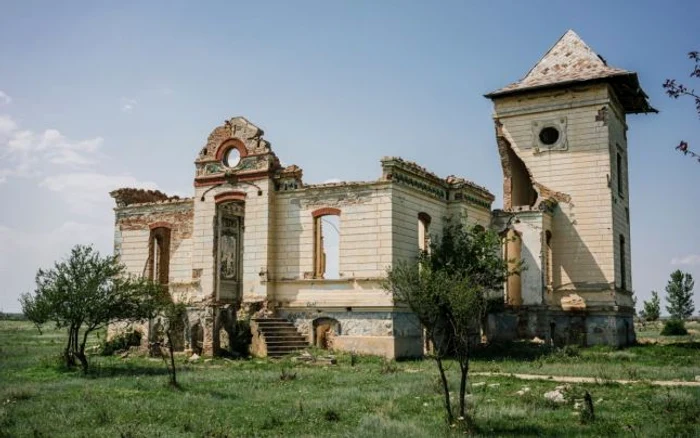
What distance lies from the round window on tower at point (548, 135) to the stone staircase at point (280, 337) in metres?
15.1

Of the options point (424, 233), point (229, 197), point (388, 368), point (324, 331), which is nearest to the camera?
point (388, 368)

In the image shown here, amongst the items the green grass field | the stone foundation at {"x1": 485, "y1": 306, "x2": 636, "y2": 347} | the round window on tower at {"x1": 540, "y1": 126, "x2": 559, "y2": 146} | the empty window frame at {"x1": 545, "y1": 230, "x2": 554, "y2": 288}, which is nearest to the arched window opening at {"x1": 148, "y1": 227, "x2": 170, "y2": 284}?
the green grass field

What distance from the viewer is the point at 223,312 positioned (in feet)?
86.9

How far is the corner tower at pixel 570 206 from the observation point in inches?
1201

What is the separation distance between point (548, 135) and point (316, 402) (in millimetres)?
22739

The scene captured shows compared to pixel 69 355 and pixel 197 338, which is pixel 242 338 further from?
pixel 69 355

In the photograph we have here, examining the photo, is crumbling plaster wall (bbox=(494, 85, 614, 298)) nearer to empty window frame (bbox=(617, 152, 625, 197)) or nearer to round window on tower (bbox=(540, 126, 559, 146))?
round window on tower (bbox=(540, 126, 559, 146))

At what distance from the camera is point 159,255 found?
105 feet

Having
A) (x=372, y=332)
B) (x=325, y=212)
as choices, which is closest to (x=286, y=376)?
(x=372, y=332)

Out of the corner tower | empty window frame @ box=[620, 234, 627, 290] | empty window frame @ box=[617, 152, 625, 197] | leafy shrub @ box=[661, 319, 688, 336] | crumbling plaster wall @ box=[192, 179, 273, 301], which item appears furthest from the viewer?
leafy shrub @ box=[661, 319, 688, 336]

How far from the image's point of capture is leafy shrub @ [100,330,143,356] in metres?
28.6

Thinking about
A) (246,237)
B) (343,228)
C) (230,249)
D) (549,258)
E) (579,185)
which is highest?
(579,185)

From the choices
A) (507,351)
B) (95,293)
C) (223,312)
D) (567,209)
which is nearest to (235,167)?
(223,312)

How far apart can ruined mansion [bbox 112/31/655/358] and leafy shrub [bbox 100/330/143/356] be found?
85 centimetres
